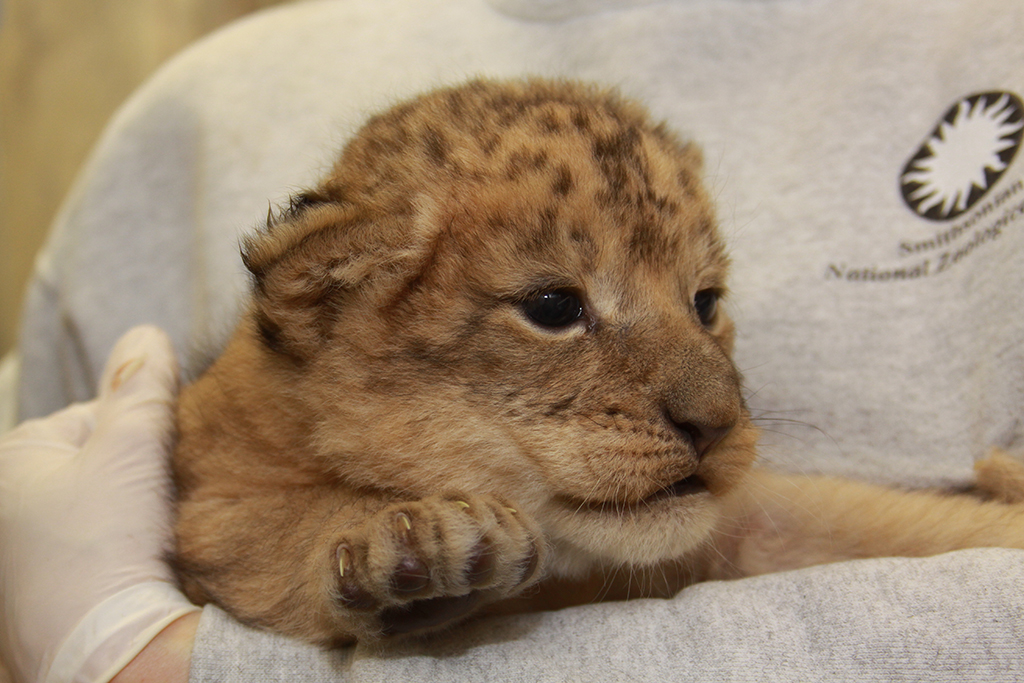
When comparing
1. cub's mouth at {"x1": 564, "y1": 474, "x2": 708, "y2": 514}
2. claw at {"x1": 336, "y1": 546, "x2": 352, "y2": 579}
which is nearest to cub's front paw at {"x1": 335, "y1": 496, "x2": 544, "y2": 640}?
claw at {"x1": 336, "y1": 546, "x2": 352, "y2": 579}

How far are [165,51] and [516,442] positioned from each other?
4.76 metres

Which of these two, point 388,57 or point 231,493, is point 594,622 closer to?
point 231,493

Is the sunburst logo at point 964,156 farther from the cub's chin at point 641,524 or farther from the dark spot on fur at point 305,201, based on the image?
the dark spot on fur at point 305,201

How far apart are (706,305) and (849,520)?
78 cm

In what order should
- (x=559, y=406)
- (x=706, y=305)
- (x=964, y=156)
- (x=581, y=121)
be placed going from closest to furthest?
1. (x=559, y=406)
2. (x=581, y=121)
3. (x=706, y=305)
4. (x=964, y=156)

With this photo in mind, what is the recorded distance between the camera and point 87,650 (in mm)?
1604

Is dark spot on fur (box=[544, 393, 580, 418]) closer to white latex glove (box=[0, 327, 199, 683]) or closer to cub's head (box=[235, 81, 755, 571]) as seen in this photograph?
cub's head (box=[235, 81, 755, 571])

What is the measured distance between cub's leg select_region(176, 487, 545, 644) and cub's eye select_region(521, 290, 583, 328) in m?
0.42

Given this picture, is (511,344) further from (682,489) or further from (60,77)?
(60,77)

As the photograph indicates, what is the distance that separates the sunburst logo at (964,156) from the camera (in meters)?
2.02

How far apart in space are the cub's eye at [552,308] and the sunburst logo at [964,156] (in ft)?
4.49

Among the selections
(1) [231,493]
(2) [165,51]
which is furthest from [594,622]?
(2) [165,51]

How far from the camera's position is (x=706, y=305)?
6.59 feet

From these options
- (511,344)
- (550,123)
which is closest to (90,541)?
(511,344)
